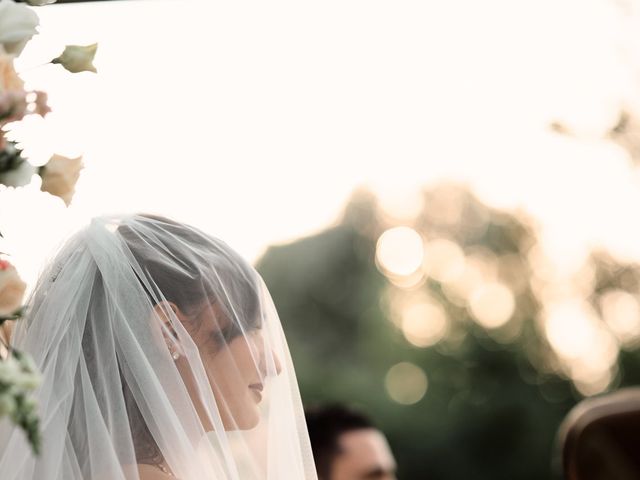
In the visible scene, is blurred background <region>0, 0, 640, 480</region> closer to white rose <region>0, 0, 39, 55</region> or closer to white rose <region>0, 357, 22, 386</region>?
white rose <region>0, 0, 39, 55</region>

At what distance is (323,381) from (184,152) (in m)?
17.5

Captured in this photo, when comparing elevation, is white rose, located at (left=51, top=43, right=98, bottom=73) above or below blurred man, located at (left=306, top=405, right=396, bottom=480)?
above

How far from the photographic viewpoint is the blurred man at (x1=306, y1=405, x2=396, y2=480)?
4090mm

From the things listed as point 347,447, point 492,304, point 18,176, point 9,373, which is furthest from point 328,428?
point 492,304

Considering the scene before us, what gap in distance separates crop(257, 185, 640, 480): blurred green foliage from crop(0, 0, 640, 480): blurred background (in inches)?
2.0

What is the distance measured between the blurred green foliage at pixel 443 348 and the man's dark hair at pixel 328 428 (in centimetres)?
1473

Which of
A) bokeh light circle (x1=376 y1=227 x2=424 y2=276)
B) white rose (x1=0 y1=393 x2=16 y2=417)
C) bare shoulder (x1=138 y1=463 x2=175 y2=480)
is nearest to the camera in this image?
white rose (x1=0 y1=393 x2=16 y2=417)

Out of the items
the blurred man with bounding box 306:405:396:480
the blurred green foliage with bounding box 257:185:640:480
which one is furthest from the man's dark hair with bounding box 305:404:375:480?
the blurred green foliage with bounding box 257:185:640:480

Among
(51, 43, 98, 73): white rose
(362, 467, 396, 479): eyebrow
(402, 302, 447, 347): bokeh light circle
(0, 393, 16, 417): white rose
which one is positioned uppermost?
(51, 43, 98, 73): white rose

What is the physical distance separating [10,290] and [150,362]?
0.81 meters

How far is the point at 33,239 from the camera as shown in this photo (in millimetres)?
2855

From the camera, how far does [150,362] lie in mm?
2293

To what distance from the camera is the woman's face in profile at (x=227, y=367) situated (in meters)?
2.36

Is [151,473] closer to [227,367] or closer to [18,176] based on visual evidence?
[227,367]
